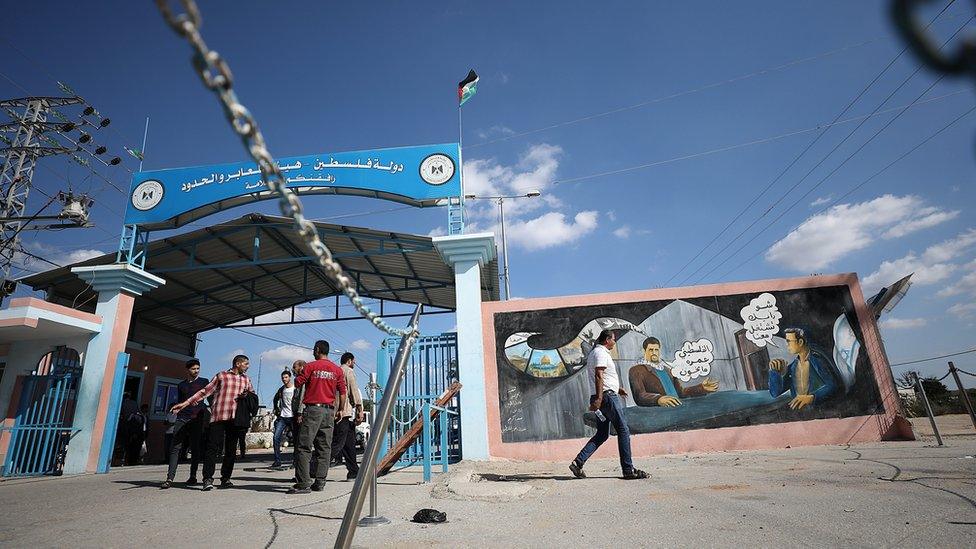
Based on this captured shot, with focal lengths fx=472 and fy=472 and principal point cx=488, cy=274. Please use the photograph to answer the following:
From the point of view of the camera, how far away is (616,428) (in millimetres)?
5133

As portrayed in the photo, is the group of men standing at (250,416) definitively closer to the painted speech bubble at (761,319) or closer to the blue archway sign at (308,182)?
the blue archway sign at (308,182)

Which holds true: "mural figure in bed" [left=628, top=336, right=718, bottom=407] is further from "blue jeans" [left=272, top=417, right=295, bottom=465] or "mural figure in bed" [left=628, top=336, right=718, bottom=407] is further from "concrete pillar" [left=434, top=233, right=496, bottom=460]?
"blue jeans" [left=272, top=417, right=295, bottom=465]

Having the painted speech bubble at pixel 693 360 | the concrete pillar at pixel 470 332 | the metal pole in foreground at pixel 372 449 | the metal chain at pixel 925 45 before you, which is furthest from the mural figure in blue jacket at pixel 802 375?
the metal chain at pixel 925 45

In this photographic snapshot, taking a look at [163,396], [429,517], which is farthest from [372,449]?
[163,396]

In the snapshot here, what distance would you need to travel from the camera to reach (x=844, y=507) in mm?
3176

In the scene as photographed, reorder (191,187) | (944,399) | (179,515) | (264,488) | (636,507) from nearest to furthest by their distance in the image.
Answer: (636,507) → (179,515) → (264,488) → (191,187) → (944,399)

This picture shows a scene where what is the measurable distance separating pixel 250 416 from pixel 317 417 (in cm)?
141

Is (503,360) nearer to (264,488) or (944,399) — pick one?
(264,488)

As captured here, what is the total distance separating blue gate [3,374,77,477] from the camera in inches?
341

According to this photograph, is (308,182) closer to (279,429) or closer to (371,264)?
(371,264)

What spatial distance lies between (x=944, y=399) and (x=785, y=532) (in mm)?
20216

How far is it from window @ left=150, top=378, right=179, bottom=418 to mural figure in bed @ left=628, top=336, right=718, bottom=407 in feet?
47.6

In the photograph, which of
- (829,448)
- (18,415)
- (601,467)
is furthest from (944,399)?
(18,415)

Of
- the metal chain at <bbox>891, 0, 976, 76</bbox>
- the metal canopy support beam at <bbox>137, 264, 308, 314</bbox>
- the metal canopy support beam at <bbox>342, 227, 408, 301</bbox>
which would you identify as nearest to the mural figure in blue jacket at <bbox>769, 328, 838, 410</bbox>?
the metal chain at <bbox>891, 0, 976, 76</bbox>
